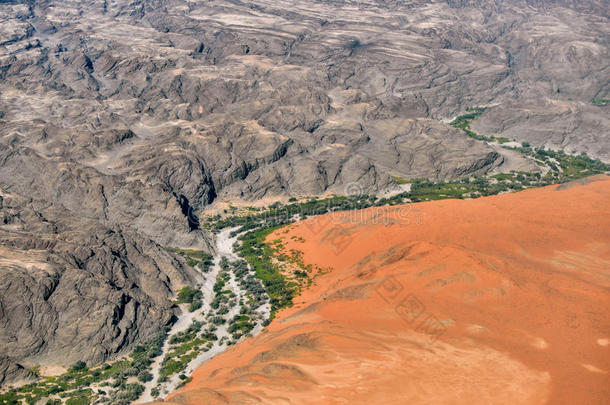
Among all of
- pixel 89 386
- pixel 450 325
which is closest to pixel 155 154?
pixel 89 386

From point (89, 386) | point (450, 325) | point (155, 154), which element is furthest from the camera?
point (155, 154)

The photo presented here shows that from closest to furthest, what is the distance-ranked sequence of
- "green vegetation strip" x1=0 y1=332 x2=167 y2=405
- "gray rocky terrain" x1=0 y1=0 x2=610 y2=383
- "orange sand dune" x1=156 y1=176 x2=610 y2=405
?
1. "orange sand dune" x1=156 y1=176 x2=610 y2=405
2. "green vegetation strip" x1=0 y1=332 x2=167 y2=405
3. "gray rocky terrain" x1=0 y1=0 x2=610 y2=383

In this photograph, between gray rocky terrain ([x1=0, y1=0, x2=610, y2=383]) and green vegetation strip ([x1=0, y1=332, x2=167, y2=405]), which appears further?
gray rocky terrain ([x1=0, y1=0, x2=610, y2=383])

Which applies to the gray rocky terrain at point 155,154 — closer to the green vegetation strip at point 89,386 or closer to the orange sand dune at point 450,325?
the green vegetation strip at point 89,386

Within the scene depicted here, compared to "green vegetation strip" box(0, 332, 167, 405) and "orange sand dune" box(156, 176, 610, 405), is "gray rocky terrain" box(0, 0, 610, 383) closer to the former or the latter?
"green vegetation strip" box(0, 332, 167, 405)

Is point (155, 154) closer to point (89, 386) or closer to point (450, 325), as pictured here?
point (89, 386)

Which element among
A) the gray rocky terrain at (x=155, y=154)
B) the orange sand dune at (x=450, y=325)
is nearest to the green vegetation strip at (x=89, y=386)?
the gray rocky terrain at (x=155, y=154)

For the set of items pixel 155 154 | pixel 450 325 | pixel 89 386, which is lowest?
pixel 89 386

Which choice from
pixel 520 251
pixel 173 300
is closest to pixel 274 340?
pixel 173 300

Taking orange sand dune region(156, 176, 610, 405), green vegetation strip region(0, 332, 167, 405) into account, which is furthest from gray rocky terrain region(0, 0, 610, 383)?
orange sand dune region(156, 176, 610, 405)
